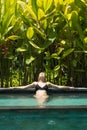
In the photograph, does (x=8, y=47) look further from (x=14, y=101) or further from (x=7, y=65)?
(x=14, y=101)

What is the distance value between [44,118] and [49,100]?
169 centimetres

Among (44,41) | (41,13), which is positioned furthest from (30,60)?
(41,13)

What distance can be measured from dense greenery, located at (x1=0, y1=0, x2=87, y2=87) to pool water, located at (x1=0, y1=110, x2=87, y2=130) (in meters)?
3.40

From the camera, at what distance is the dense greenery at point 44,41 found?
10.2 m

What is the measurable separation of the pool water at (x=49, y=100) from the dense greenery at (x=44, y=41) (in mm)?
1210

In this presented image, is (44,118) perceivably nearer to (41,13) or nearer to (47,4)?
(41,13)

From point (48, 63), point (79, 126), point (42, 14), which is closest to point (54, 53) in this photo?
point (48, 63)

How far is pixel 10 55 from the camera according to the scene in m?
10.6

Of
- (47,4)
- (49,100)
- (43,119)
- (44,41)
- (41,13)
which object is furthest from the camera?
(44,41)

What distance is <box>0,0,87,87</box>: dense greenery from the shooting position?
10164 millimetres

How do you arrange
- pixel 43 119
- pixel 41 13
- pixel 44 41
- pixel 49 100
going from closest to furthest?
pixel 43 119 < pixel 49 100 < pixel 41 13 < pixel 44 41

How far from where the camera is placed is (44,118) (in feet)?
22.7

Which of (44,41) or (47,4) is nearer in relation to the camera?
(47,4)

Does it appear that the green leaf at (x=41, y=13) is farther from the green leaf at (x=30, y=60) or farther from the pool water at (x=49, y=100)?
the pool water at (x=49, y=100)
